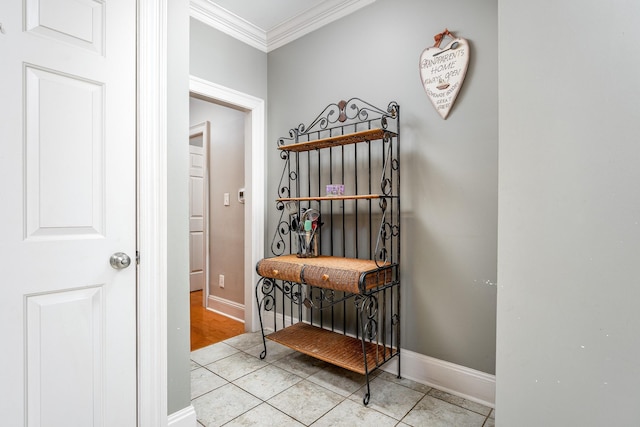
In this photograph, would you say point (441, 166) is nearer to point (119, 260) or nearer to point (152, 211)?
point (152, 211)

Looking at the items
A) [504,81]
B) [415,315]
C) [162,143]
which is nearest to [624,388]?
[504,81]

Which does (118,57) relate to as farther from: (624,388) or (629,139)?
(624,388)

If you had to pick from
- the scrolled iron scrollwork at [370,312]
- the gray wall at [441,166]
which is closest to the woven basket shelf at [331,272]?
the scrolled iron scrollwork at [370,312]

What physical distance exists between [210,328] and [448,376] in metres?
2.17

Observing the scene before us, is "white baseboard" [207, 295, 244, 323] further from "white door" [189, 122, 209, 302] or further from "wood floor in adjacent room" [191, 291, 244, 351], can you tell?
"white door" [189, 122, 209, 302]

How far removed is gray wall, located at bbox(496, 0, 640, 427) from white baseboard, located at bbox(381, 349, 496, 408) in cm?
81

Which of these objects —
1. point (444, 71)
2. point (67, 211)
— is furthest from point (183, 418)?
point (444, 71)

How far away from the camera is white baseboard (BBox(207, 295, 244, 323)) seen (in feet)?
10.5

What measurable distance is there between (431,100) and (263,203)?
170cm

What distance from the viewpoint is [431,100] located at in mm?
1926

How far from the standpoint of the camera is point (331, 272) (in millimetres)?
1892

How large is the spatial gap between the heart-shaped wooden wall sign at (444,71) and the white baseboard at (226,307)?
2606 mm

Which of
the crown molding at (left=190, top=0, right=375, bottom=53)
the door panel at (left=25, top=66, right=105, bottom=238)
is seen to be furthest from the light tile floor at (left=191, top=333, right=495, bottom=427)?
the crown molding at (left=190, top=0, right=375, bottom=53)

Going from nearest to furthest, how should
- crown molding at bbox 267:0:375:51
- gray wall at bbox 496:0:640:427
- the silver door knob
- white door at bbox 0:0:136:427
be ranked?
gray wall at bbox 496:0:640:427 → white door at bbox 0:0:136:427 → the silver door knob → crown molding at bbox 267:0:375:51
